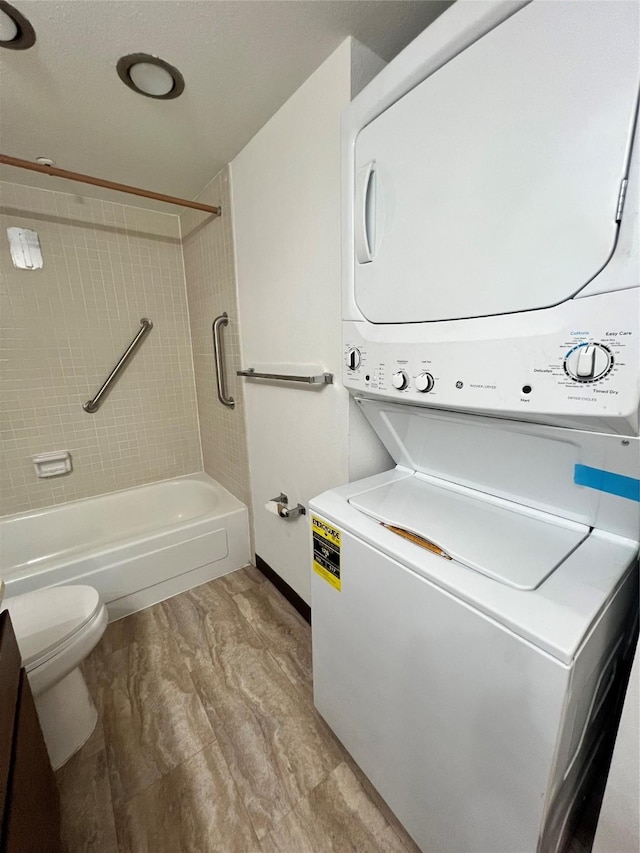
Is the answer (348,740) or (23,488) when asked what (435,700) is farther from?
(23,488)

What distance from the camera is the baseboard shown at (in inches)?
66.9

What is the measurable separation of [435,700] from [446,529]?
1.19ft

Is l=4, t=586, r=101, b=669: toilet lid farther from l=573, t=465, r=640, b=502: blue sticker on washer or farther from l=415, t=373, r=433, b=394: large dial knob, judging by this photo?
l=573, t=465, r=640, b=502: blue sticker on washer

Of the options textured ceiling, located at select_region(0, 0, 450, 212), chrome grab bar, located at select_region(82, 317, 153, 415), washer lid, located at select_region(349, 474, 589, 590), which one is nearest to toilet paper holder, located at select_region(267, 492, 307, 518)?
washer lid, located at select_region(349, 474, 589, 590)

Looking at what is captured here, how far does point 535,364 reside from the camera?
2.00 feet

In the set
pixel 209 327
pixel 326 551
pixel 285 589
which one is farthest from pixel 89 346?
pixel 326 551

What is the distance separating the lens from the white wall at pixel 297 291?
1136 mm

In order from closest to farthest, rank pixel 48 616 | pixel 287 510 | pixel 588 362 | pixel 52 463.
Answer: pixel 588 362
pixel 48 616
pixel 287 510
pixel 52 463

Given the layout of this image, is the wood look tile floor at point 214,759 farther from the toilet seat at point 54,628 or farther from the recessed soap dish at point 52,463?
the recessed soap dish at point 52,463

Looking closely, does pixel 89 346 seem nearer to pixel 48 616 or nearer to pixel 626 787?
pixel 48 616

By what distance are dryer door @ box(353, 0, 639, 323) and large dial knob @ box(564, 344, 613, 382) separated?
0.10 m

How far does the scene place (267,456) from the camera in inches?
70.5

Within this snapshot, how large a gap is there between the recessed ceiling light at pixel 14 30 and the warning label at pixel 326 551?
63.2 inches

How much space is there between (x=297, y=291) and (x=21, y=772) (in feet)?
4.95
